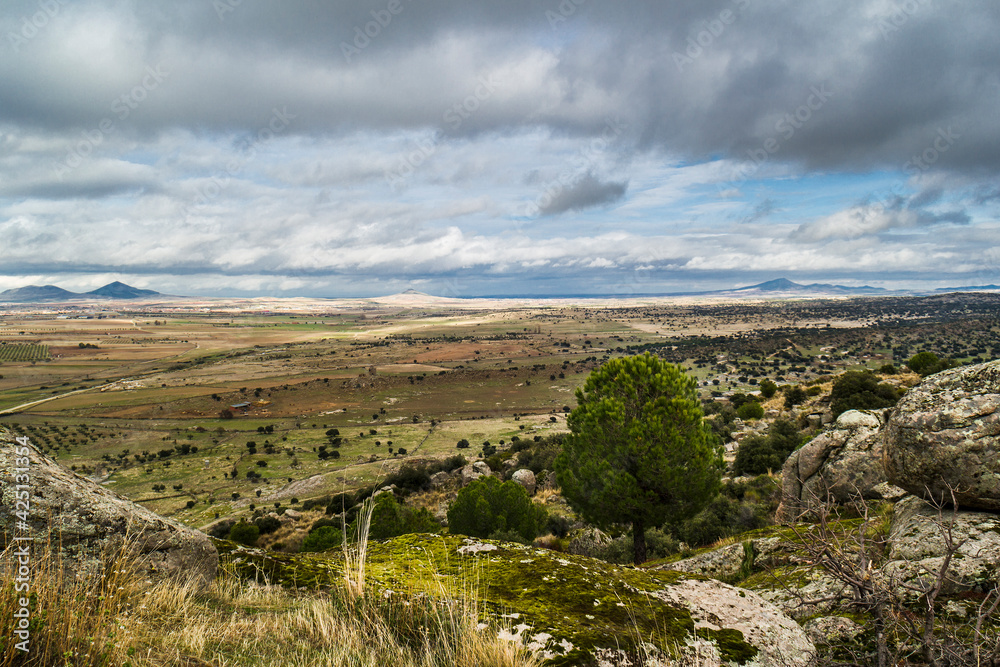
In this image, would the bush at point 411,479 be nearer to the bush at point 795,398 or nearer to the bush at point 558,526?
the bush at point 558,526

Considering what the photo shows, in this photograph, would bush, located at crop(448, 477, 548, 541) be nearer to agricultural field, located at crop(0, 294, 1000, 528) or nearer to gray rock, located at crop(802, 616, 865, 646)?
agricultural field, located at crop(0, 294, 1000, 528)

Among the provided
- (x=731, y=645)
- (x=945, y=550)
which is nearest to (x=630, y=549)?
(x=945, y=550)

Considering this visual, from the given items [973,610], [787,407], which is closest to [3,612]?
[973,610]

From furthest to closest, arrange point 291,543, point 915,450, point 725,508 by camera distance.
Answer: point 291,543
point 725,508
point 915,450

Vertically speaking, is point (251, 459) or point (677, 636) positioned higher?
point (677, 636)

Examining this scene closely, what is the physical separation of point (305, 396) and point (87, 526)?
311 ft

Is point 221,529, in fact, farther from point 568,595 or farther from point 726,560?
point 568,595

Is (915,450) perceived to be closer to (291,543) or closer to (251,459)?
(291,543)

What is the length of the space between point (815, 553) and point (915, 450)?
497cm

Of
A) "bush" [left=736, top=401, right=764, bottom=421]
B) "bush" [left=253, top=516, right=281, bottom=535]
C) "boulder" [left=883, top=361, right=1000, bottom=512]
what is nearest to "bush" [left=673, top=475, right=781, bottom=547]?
"boulder" [left=883, top=361, right=1000, bottom=512]

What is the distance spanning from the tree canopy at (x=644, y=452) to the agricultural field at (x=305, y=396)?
11.6 m

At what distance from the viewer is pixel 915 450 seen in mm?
6449

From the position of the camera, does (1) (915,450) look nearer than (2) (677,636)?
No

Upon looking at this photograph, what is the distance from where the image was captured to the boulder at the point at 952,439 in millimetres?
5934
